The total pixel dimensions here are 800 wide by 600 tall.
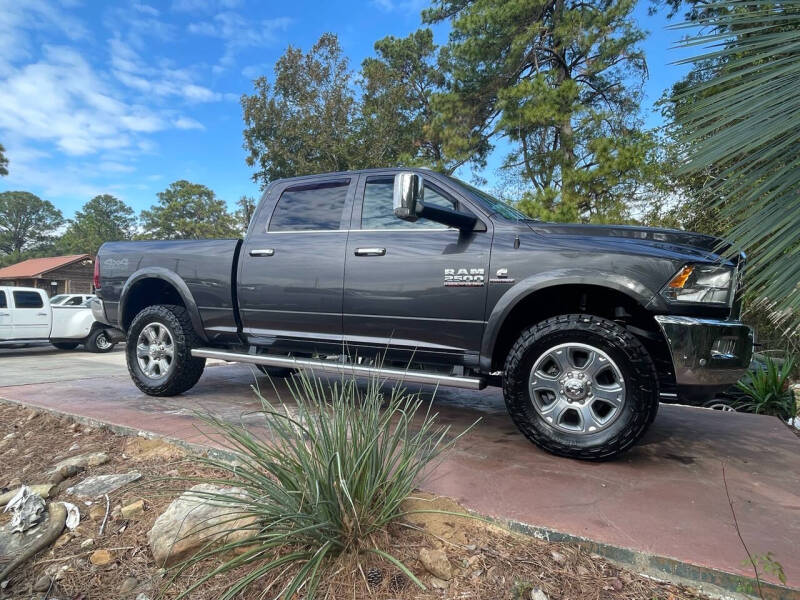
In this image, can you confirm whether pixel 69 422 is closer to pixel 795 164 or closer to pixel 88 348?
pixel 795 164

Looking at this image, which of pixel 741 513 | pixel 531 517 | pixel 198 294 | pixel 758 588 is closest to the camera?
pixel 758 588

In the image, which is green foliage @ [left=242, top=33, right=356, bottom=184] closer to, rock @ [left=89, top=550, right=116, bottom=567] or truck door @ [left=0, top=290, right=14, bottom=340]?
truck door @ [left=0, top=290, right=14, bottom=340]

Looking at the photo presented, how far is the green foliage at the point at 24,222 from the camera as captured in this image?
57612 mm

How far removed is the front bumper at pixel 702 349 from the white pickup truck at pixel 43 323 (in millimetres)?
11922

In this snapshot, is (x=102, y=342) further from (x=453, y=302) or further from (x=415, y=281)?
(x=453, y=302)

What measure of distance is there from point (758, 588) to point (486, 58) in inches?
597

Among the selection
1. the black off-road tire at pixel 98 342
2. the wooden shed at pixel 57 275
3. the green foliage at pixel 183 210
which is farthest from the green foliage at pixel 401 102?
the green foliage at pixel 183 210

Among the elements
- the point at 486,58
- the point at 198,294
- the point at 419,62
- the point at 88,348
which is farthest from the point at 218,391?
the point at 419,62

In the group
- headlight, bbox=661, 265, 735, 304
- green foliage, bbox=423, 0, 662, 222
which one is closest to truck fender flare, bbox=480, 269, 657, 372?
headlight, bbox=661, 265, 735, 304

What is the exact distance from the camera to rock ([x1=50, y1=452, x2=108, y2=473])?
290 centimetres

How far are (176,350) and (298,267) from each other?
1.50m

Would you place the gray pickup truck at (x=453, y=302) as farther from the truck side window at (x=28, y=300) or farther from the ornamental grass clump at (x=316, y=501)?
the truck side window at (x=28, y=300)

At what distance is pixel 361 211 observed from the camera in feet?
12.5

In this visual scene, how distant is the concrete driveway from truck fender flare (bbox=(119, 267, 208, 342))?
30.2 inches
